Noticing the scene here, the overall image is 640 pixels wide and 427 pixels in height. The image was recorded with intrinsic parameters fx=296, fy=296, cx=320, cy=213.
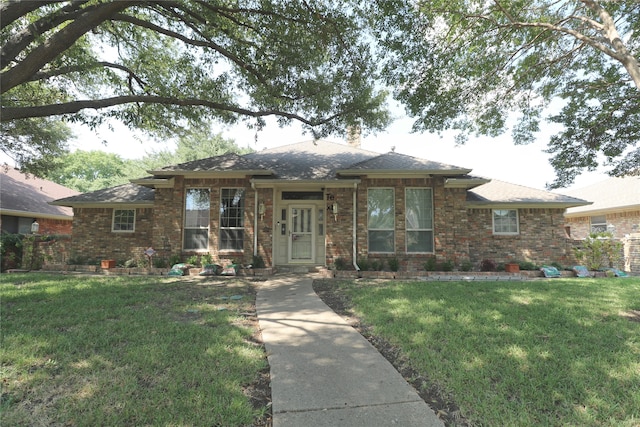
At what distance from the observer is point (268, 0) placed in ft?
23.2

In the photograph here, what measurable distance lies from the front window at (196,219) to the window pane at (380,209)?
5.67m

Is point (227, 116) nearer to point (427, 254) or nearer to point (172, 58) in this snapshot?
point (172, 58)

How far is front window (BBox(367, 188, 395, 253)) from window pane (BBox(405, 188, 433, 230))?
590mm

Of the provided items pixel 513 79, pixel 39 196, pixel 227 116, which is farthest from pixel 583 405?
pixel 39 196

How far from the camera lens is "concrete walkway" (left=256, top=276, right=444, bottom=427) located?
2.32 meters

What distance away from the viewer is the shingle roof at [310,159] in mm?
10727

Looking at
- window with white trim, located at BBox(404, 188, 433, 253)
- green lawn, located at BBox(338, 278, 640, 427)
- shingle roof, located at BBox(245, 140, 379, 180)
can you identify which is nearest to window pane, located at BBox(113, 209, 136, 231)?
shingle roof, located at BBox(245, 140, 379, 180)

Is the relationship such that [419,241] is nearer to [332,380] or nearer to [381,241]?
[381,241]

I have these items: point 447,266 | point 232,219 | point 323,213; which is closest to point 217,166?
point 232,219

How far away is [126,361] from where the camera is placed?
3.18m

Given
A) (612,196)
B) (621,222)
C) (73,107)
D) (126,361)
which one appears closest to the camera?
(126,361)

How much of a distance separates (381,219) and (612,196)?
1498 centimetres

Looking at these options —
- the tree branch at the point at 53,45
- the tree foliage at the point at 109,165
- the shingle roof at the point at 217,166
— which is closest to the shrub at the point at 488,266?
the shingle roof at the point at 217,166

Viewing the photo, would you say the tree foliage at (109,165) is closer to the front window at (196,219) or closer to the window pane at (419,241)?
the front window at (196,219)
